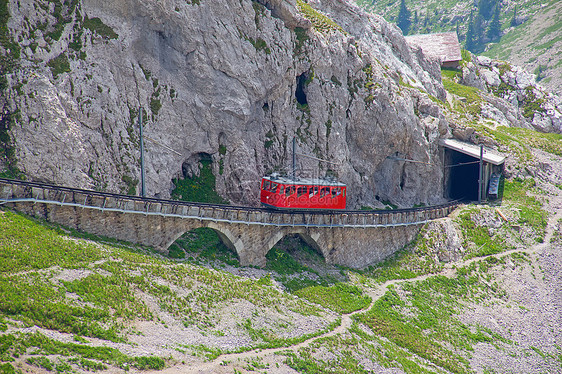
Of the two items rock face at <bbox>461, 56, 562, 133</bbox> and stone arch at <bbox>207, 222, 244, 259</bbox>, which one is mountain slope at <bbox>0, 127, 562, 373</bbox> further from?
rock face at <bbox>461, 56, 562, 133</bbox>

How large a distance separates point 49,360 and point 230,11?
151ft

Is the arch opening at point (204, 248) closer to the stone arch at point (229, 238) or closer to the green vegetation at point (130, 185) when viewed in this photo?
the stone arch at point (229, 238)

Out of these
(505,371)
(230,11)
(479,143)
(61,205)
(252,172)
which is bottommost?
(505,371)

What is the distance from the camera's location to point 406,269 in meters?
62.7

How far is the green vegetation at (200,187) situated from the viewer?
58781 millimetres

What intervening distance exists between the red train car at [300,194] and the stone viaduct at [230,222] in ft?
3.38

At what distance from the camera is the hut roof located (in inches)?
4626

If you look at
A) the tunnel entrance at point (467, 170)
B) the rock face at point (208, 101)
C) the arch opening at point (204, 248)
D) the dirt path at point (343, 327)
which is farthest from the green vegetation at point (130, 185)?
the tunnel entrance at point (467, 170)

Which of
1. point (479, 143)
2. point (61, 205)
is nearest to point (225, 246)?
point (61, 205)

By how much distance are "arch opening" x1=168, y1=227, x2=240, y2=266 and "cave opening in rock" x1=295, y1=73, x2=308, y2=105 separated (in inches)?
940

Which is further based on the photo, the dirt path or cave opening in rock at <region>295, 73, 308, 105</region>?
cave opening in rock at <region>295, 73, 308, 105</region>

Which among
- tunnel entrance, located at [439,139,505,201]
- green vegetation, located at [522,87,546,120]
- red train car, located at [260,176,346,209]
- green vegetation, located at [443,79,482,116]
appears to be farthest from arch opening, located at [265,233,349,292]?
green vegetation, located at [522,87,546,120]

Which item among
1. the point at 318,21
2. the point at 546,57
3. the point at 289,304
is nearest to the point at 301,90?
the point at 318,21

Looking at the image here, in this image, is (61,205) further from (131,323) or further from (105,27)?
(105,27)
